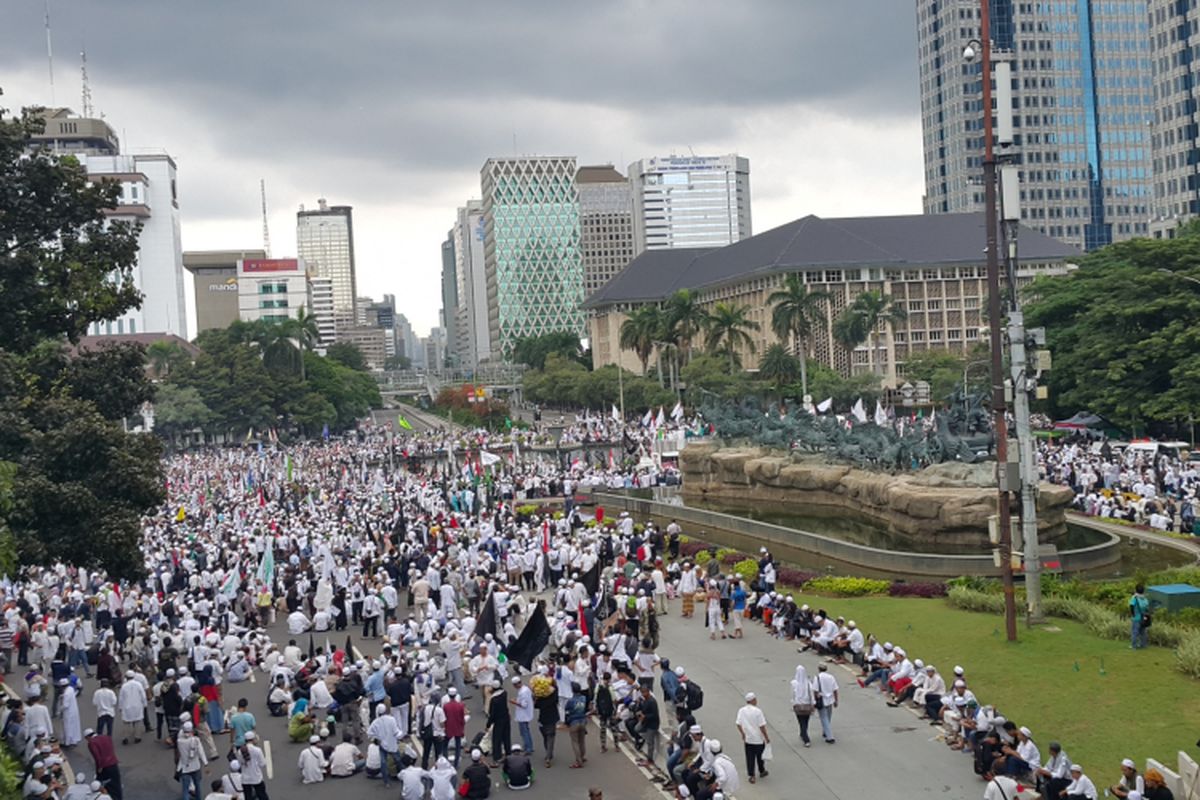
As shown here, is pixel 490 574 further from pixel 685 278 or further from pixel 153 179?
pixel 153 179

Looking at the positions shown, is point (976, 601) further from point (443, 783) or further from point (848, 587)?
point (443, 783)

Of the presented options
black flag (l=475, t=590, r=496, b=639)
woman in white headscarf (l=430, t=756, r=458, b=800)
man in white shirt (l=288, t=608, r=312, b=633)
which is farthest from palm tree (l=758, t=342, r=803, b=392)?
woman in white headscarf (l=430, t=756, r=458, b=800)

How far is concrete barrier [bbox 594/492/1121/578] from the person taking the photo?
92.5 feet

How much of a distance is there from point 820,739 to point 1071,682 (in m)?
4.29

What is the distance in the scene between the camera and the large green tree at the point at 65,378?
56.5 feet

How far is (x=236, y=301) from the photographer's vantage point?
647 ft

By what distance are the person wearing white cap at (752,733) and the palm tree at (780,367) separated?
2847 inches

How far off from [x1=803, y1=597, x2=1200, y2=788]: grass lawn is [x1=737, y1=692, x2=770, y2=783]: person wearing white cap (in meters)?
3.75

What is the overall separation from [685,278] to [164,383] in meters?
56.6

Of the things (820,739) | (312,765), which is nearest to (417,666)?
(312,765)

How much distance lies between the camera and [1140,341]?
2056 inches

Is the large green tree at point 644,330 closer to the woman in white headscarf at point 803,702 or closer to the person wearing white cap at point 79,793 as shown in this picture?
the woman in white headscarf at point 803,702

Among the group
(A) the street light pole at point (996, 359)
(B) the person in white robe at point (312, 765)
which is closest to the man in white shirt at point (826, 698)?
(A) the street light pole at point (996, 359)

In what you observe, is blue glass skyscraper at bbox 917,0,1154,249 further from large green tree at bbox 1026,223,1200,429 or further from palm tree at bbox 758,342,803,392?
large green tree at bbox 1026,223,1200,429
